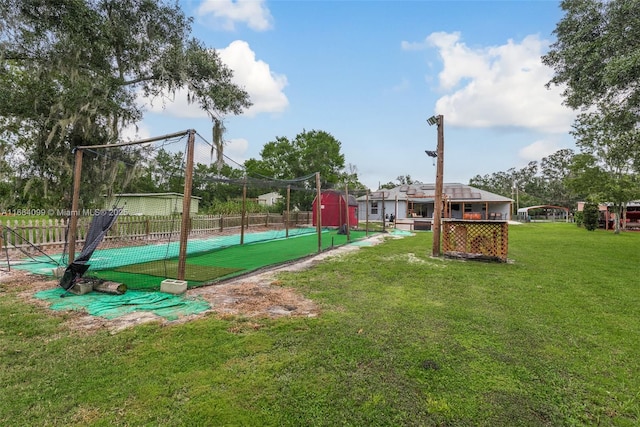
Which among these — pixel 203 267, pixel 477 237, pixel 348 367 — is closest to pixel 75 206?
pixel 203 267

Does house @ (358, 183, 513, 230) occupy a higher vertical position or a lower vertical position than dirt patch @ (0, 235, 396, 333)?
higher

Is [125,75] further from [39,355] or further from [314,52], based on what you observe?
[39,355]

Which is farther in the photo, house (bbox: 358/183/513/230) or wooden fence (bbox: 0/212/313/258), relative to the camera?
house (bbox: 358/183/513/230)

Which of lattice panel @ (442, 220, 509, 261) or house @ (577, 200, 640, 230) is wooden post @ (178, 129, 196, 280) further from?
house @ (577, 200, 640, 230)

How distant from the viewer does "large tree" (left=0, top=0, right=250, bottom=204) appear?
279 inches

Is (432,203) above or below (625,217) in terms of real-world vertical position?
above

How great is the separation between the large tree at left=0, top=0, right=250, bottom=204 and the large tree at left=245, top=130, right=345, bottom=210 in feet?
59.7

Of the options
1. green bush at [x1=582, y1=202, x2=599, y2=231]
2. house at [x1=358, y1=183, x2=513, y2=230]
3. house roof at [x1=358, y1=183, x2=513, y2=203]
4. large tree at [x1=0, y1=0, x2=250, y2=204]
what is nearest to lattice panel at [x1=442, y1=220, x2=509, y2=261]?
large tree at [x1=0, y1=0, x2=250, y2=204]

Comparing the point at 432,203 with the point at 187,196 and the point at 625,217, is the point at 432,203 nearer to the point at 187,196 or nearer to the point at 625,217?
the point at 625,217

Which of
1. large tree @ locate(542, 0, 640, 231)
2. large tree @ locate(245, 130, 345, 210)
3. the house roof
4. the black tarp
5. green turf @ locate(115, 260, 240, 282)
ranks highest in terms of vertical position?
large tree @ locate(245, 130, 345, 210)

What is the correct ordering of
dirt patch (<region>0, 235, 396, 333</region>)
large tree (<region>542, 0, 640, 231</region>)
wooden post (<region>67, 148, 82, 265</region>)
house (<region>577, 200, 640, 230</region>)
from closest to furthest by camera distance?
dirt patch (<region>0, 235, 396, 333</region>) < wooden post (<region>67, 148, 82, 265</region>) < large tree (<region>542, 0, 640, 231</region>) < house (<region>577, 200, 640, 230</region>)

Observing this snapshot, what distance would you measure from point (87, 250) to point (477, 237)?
25.8 feet

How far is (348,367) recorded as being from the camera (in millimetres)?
Answer: 2441

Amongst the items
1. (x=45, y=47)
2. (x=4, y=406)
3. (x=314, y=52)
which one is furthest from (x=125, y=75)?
(x=4, y=406)
